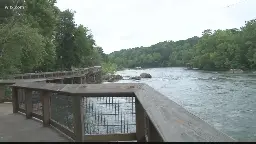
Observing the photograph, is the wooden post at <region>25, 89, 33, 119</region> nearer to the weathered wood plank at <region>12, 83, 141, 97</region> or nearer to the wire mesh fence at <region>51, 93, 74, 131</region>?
the wire mesh fence at <region>51, 93, 74, 131</region>

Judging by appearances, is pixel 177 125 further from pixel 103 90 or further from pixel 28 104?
pixel 28 104

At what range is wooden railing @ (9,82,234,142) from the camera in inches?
99.7

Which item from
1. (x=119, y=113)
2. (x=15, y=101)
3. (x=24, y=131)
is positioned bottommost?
(x=24, y=131)

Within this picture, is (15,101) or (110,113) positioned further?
(15,101)

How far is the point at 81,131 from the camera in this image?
539 cm

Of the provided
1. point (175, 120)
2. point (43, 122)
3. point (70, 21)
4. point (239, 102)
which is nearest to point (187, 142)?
point (175, 120)

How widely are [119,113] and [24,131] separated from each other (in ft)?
6.57

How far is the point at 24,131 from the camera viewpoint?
6.73 m

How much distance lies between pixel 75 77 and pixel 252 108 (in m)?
25.1

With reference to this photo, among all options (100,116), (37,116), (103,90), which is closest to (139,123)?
(103,90)

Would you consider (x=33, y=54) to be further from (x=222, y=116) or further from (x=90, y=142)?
(x=90, y=142)

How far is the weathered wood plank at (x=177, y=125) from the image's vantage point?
227 cm

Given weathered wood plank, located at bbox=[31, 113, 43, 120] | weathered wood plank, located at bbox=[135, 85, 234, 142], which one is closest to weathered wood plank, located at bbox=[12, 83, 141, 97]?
weathered wood plank, located at bbox=[135, 85, 234, 142]

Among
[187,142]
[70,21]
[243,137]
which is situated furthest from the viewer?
[70,21]
